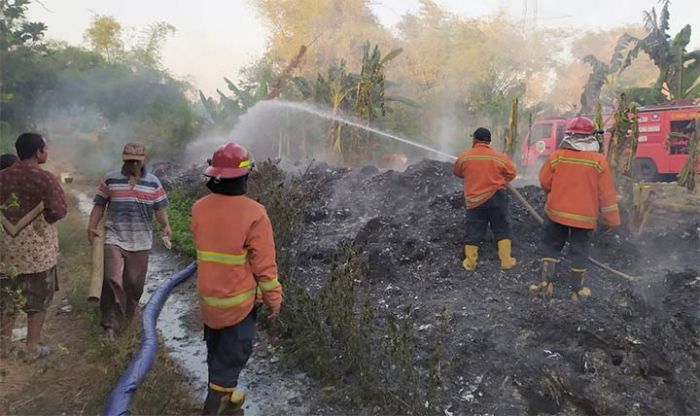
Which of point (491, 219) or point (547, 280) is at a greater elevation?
point (491, 219)

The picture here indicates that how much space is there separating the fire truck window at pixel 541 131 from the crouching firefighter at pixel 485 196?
32.0 feet

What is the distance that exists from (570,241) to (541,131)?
34.8ft

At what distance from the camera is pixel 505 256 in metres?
5.16

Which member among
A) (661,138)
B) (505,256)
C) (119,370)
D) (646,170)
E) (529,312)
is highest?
(661,138)

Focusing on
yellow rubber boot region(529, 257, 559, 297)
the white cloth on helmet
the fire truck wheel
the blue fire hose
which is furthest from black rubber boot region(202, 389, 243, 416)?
the fire truck wheel

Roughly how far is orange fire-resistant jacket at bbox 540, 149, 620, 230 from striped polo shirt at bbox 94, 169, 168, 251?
3.59 m

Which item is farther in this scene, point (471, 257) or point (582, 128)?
point (471, 257)

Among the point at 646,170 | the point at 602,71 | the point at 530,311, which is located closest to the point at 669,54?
the point at 602,71

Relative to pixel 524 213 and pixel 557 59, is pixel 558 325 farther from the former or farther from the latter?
pixel 557 59

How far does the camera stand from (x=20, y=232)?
11.7 ft

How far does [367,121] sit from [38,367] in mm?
9540

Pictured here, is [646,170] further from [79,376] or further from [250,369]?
[79,376]

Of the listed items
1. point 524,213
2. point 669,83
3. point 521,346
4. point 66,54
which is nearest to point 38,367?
point 521,346

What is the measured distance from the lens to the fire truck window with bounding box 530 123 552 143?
1405cm
